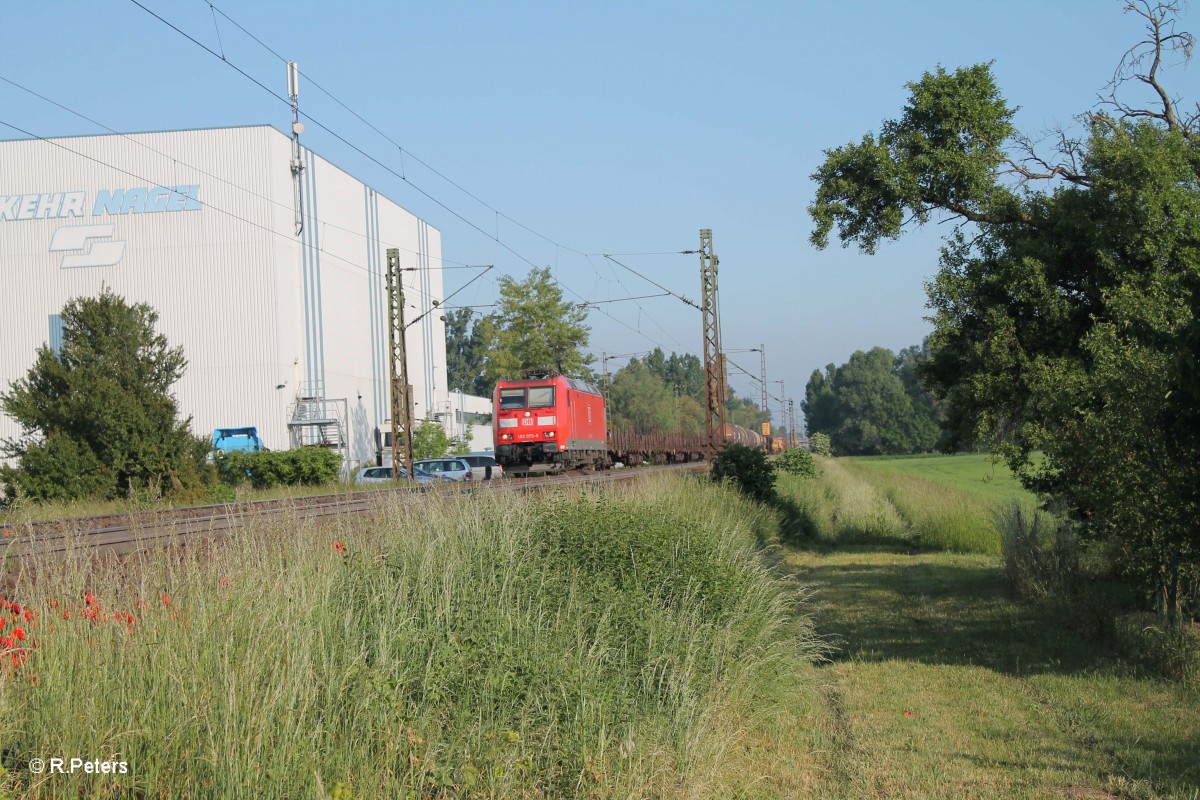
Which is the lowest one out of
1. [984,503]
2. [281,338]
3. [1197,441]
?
[984,503]

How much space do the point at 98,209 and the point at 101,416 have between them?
22.7 meters

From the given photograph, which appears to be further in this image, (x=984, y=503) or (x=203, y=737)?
(x=984, y=503)

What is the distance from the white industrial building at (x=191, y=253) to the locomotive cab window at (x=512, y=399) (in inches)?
494

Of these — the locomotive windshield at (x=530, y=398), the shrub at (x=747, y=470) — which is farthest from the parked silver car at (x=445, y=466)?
the shrub at (x=747, y=470)

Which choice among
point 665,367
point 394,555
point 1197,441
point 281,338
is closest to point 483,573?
point 394,555

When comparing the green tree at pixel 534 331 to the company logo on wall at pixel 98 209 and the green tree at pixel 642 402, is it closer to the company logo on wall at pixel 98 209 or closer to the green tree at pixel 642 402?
the company logo on wall at pixel 98 209

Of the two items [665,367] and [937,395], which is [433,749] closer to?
[937,395]

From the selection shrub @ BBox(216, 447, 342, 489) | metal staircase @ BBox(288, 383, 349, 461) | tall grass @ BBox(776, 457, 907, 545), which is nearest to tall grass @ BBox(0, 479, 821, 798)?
tall grass @ BBox(776, 457, 907, 545)

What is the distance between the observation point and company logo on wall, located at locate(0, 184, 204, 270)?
44.8 m

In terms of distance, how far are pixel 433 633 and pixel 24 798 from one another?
2531 mm

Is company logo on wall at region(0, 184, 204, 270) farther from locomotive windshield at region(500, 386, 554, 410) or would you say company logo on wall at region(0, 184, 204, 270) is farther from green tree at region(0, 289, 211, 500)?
locomotive windshield at region(500, 386, 554, 410)

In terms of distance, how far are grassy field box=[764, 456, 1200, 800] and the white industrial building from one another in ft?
113

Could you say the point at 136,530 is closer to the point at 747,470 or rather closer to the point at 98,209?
the point at 747,470

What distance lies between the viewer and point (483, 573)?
7.38 meters
